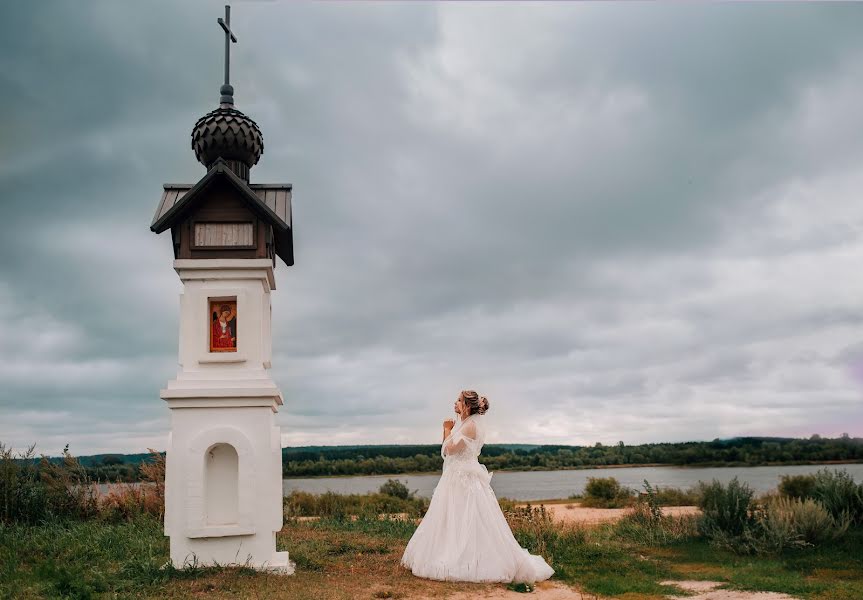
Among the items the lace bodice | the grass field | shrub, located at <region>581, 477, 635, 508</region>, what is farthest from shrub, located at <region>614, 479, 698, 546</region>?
shrub, located at <region>581, 477, 635, 508</region>

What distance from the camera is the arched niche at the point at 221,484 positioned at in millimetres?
9992

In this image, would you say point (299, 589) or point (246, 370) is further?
point (246, 370)

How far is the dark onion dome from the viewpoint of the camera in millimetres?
10648

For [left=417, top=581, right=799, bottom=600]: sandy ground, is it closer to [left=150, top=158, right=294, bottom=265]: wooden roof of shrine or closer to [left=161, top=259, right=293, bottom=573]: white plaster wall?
[left=161, top=259, right=293, bottom=573]: white plaster wall

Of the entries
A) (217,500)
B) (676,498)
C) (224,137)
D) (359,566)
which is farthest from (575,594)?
(676,498)

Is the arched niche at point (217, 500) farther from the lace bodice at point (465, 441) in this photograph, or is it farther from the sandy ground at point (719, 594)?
the sandy ground at point (719, 594)

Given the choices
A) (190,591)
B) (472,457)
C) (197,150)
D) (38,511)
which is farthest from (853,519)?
(38,511)

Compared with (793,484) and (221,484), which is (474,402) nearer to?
(221,484)

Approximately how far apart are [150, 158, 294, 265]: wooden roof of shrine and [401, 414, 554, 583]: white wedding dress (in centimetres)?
372

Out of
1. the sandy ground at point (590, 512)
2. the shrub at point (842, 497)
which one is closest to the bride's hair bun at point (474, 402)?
the shrub at point (842, 497)

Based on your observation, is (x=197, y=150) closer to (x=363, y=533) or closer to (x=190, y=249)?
(x=190, y=249)

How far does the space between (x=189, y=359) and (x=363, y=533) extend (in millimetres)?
5423

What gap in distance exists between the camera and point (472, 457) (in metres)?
10.1

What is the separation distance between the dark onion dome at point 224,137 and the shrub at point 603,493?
17.7 m
